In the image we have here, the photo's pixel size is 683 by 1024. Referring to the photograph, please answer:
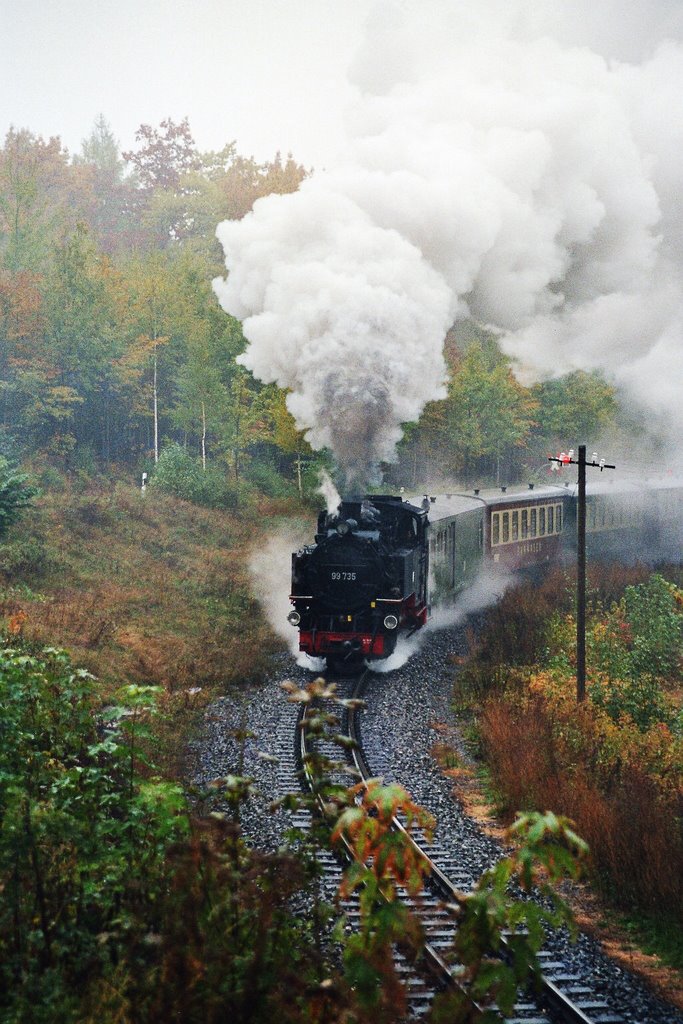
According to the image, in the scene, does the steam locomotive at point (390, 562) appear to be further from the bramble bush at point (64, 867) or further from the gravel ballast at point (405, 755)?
the bramble bush at point (64, 867)

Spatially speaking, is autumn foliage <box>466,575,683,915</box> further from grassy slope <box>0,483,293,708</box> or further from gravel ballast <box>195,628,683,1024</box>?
grassy slope <box>0,483,293,708</box>

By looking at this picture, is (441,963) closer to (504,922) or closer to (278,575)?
(504,922)

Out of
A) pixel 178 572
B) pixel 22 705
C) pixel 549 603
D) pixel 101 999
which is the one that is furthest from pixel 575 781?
pixel 178 572

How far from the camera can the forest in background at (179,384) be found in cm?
2669

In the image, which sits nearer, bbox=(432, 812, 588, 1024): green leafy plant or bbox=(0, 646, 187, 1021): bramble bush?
bbox=(432, 812, 588, 1024): green leafy plant

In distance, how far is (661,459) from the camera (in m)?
52.1

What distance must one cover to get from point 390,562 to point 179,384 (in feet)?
59.8

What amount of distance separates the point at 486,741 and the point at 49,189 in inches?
A: 1908

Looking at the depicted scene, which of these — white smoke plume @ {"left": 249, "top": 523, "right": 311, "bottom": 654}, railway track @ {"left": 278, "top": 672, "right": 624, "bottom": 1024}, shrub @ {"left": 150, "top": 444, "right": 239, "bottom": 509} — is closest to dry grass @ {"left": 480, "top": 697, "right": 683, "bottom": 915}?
railway track @ {"left": 278, "top": 672, "right": 624, "bottom": 1024}

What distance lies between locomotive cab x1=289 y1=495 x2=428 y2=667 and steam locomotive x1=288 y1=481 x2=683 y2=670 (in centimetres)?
1

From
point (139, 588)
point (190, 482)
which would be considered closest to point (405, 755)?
point (139, 588)

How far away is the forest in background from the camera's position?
26.7 m

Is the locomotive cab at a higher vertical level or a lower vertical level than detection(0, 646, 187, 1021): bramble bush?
higher

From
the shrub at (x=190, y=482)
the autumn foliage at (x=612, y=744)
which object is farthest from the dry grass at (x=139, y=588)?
the autumn foliage at (x=612, y=744)
